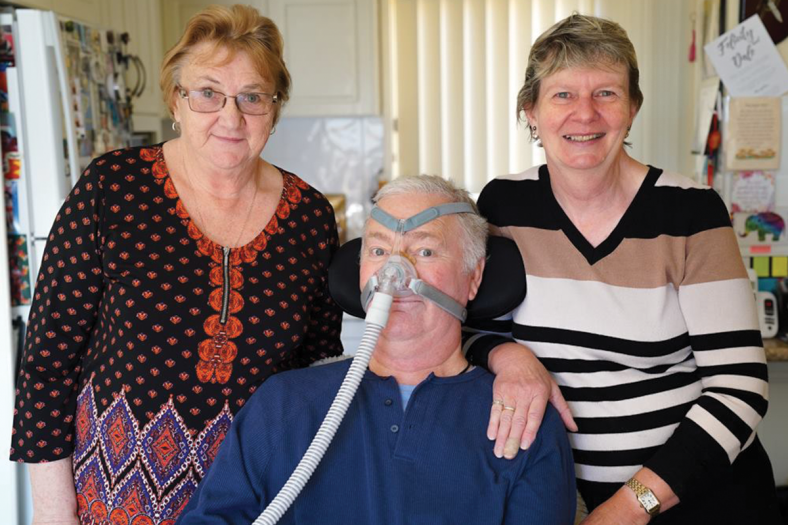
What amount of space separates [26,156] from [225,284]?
1265 millimetres

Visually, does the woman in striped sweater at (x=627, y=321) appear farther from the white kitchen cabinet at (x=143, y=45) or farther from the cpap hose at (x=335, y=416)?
the white kitchen cabinet at (x=143, y=45)

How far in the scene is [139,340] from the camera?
1.52 m

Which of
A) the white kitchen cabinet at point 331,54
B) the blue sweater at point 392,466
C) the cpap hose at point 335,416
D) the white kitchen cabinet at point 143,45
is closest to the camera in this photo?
the cpap hose at point 335,416

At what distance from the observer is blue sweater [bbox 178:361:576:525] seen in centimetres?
142

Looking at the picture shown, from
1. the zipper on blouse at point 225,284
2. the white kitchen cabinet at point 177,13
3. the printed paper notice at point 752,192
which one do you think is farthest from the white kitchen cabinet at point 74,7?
the printed paper notice at point 752,192

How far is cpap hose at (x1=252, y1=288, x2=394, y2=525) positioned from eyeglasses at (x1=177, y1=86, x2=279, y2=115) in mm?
434

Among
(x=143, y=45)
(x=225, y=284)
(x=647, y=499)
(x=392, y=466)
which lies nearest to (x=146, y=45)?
(x=143, y=45)

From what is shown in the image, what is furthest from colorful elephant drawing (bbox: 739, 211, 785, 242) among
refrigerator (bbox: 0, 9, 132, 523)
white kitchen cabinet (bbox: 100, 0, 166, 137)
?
white kitchen cabinet (bbox: 100, 0, 166, 137)

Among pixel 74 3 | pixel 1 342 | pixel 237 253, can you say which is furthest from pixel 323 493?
pixel 74 3

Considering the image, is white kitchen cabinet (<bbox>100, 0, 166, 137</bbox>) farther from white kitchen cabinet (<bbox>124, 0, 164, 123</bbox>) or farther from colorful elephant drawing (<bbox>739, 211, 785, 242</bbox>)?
colorful elephant drawing (<bbox>739, 211, 785, 242</bbox>)

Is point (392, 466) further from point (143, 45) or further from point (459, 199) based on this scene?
point (143, 45)

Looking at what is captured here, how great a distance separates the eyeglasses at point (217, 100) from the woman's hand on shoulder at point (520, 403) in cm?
67

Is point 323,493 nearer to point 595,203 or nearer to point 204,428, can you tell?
point 204,428

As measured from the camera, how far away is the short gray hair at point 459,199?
157 centimetres
